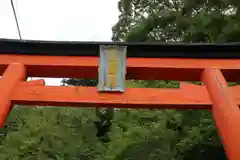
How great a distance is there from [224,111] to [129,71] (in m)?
1.09

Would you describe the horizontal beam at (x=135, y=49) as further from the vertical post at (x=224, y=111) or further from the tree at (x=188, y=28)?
the tree at (x=188, y=28)

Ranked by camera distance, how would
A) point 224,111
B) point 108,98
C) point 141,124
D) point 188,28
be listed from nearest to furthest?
point 224,111 < point 108,98 < point 141,124 < point 188,28

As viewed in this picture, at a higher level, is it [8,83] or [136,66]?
[136,66]

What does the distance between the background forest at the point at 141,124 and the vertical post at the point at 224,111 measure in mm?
2507

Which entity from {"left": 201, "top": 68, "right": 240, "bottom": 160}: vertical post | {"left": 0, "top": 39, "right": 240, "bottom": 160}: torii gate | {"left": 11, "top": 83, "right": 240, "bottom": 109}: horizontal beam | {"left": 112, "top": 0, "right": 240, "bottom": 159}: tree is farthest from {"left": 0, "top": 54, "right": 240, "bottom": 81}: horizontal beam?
{"left": 112, "top": 0, "right": 240, "bottom": 159}: tree

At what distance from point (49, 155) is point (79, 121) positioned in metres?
1.98

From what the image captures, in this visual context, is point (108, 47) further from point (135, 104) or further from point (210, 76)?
point (210, 76)

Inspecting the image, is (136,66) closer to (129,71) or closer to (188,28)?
(129,71)

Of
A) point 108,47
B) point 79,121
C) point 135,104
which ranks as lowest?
point 135,104

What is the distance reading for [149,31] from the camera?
36.9 ft

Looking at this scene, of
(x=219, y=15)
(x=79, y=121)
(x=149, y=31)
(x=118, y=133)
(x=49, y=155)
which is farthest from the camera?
(x=149, y=31)

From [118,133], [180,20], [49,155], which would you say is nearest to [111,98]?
[118,133]

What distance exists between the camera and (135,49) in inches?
166

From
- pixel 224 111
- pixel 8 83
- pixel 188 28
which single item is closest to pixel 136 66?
pixel 224 111
